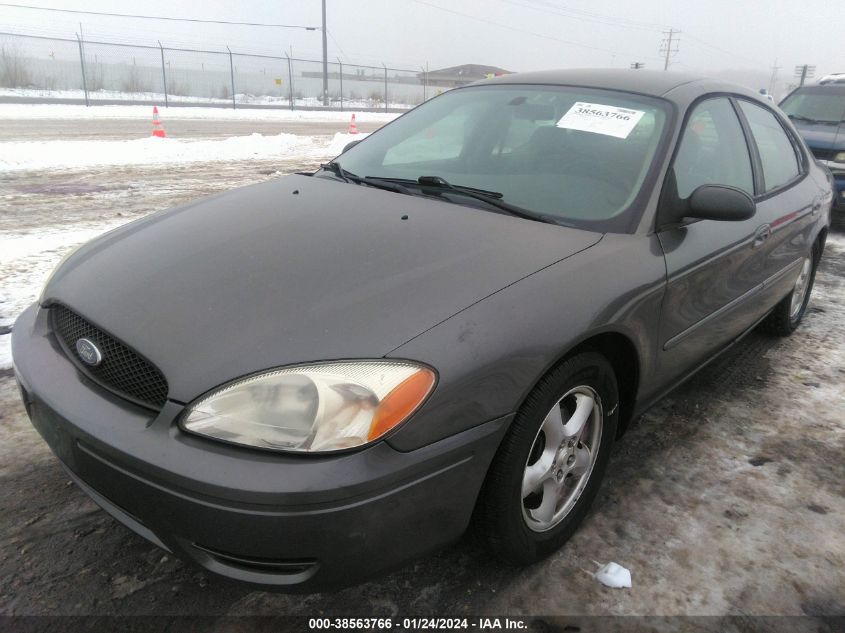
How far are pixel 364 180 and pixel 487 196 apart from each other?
63cm

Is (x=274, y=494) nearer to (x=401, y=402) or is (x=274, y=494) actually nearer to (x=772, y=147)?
(x=401, y=402)

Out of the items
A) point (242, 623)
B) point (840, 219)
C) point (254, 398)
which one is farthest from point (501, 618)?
point (840, 219)

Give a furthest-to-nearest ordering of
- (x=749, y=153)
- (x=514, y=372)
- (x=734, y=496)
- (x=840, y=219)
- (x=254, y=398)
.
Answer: (x=840, y=219), (x=749, y=153), (x=734, y=496), (x=514, y=372), (x=254, y=398)

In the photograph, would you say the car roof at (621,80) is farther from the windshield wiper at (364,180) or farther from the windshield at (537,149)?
the windshield wiper at (364,180)

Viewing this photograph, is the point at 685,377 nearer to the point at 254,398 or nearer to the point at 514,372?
the point at 514,372

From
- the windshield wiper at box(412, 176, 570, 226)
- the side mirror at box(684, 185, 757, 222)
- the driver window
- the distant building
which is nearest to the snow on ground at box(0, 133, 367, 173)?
the windshield wiper at box(412, 176, 570, 226)

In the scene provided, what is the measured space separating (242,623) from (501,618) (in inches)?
29.9

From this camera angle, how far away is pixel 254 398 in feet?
4.90

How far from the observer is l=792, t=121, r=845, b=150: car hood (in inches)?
293

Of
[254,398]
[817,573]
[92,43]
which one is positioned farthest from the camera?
[92,43]

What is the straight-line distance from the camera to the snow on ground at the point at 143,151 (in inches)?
380

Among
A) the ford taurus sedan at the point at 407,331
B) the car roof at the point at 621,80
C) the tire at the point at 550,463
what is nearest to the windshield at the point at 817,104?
the car roof at the point at 621,80

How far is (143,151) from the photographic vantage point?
35.9ft

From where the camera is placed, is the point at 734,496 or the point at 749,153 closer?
the point at 734,496
